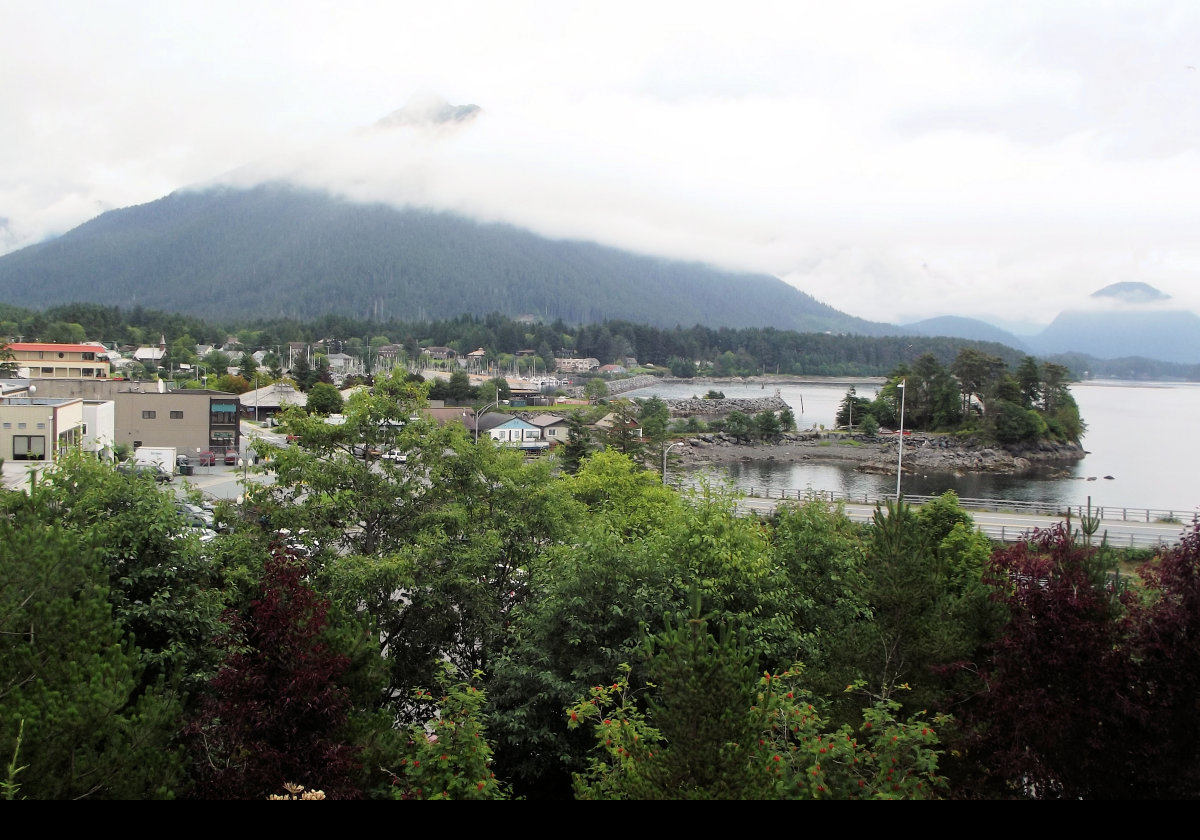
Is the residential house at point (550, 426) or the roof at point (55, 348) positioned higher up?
the roof at point (55, 348)

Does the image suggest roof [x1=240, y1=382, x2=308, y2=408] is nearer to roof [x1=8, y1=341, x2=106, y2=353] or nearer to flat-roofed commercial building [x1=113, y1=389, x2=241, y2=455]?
roof [x1=8, y1=341, x2=106, y2=353]

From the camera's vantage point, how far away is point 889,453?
32469 millimetres

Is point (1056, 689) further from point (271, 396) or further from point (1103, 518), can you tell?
point (271, 396)

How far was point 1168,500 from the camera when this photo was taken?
22219mm

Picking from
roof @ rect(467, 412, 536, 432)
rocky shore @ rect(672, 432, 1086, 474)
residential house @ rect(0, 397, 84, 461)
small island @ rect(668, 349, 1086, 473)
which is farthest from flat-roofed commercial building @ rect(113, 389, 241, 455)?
small island @ rect(668, 349, 1086, 473)

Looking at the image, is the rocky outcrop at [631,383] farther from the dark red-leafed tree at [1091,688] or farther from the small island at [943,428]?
the dark red-leafed tree at [1091,688]

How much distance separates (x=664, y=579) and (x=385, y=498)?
96.4 inches

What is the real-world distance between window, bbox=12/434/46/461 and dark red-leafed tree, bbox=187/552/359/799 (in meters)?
13.5

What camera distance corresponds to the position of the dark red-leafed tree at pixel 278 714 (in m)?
2.72

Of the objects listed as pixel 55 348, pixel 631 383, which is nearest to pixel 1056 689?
pixel 55 348

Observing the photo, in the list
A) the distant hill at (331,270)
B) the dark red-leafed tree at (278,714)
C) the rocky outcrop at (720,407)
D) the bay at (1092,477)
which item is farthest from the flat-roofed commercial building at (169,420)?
the distant hill at (331,270)

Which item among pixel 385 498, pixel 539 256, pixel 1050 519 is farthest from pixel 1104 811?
pixel 539 256

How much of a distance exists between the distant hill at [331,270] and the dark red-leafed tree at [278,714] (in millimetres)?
120198

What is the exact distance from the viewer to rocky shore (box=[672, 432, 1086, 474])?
30.2m
